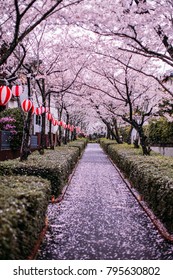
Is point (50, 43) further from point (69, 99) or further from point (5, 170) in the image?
point (69, 99)

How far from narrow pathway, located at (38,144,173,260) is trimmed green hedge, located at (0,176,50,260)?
794 mm

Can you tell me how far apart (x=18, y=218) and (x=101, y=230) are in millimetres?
3366

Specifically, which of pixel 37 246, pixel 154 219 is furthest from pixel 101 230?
pixel 37 246

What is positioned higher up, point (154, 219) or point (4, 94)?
point (4, 94)

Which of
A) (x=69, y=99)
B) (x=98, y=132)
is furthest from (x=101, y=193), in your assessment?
(x=98, y=132)

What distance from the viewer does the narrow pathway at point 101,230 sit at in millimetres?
6234

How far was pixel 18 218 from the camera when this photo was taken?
4.70 meters

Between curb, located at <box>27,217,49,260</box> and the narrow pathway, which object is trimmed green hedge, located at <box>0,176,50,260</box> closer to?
curb, located at <box>27,217,49,260</box>

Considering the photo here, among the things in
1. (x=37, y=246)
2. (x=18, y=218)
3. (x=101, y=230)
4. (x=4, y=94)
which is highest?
(x=4, y=94)

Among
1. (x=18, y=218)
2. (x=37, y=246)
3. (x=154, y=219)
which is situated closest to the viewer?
(x=18, y=218)

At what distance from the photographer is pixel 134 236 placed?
729 cm

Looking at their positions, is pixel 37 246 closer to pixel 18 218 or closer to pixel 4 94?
pixel 18 218

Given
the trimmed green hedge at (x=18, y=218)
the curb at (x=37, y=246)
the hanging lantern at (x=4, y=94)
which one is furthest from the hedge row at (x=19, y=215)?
the hanging lantern at (x=4, y=94)

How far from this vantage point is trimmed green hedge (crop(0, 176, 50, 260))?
4129 mm
